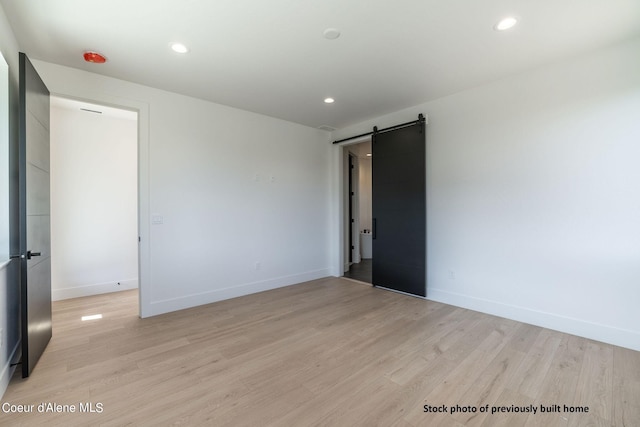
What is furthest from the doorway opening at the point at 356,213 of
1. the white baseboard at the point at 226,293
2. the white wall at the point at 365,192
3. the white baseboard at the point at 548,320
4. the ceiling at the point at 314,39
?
the ceiling at the point at 314,39

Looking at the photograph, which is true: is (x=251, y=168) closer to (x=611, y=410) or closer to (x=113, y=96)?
(x=113, y=96)

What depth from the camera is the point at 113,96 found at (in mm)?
3105

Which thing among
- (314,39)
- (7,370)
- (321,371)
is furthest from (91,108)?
(321,371)

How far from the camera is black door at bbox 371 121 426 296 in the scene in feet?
12.7

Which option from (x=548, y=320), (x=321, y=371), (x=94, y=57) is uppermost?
(x=94, y=57)

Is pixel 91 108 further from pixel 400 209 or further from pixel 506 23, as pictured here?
pixel 506 23

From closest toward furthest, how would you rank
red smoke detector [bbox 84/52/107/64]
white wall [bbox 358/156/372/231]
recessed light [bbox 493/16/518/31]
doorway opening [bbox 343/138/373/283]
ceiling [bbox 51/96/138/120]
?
1. recessed light [bbox 493/16/518/31]
2. red smoke detector [bbox 84/52/107/64]
3. ceiling [bbox 51/96/138/120]
4. doorway opening [bbox 343/138/373/283]
5. white wall [bbox 358/156/372/231]

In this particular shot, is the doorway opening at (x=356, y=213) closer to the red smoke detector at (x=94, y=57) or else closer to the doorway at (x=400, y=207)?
the doorway at (x=400, y=207)

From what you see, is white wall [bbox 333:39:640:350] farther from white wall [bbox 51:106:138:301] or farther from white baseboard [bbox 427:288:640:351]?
white wall [bbox 51:106:138:301]

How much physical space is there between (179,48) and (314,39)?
129cm

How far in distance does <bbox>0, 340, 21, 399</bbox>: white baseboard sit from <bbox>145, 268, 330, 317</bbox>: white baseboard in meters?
1.20

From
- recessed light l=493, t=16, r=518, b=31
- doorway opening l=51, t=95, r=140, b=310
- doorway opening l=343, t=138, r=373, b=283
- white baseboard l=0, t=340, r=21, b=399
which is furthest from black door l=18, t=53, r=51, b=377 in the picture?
doorway opening l=343, t=138, r=373, b=283

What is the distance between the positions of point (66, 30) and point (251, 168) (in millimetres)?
2420

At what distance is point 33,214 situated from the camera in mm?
2264
